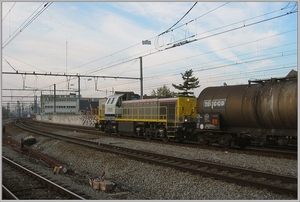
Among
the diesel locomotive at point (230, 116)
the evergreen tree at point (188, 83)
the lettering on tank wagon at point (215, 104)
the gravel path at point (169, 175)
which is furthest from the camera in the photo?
the evergreen tree at point (188, 83)

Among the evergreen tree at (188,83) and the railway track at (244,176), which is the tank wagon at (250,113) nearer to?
the railway track at (244,176)

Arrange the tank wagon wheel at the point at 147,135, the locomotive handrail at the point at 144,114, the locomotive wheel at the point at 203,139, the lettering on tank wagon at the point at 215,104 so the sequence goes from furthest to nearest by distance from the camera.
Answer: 1. the tank wagon wheel at the point at 147,135
2. the locomotive handrail at the point at 144,114
3. the locomotive wheel at the point at 203,139
4. the lettering on tank wagon at the point at 215,104

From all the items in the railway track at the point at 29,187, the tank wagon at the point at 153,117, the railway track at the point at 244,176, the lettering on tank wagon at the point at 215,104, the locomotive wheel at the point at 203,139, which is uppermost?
the lettering on tank wagon at the point at 215,104

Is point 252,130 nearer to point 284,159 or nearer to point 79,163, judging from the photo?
point 284,159

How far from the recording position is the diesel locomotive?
41.5ft

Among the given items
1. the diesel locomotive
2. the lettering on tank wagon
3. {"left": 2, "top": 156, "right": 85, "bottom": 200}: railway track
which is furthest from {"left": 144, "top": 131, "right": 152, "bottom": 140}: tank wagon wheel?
{"left": 2, "top": 156, "right": 85, "bottom": 200}: railway track

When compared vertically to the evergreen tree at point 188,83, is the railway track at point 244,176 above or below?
below

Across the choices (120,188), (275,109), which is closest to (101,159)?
(120,188)

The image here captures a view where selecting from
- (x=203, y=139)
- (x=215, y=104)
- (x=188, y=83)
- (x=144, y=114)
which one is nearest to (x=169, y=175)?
(x=215, y=104)

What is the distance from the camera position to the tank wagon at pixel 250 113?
12.5 metres

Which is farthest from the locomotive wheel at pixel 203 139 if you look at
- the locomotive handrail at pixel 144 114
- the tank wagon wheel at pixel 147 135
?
the tank wagon wheel at pixel 147 135

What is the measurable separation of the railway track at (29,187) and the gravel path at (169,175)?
2.25 feet

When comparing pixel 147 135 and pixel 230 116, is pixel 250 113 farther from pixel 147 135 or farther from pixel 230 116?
pixel 147 135

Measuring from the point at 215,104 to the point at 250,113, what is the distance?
86.2 inches
